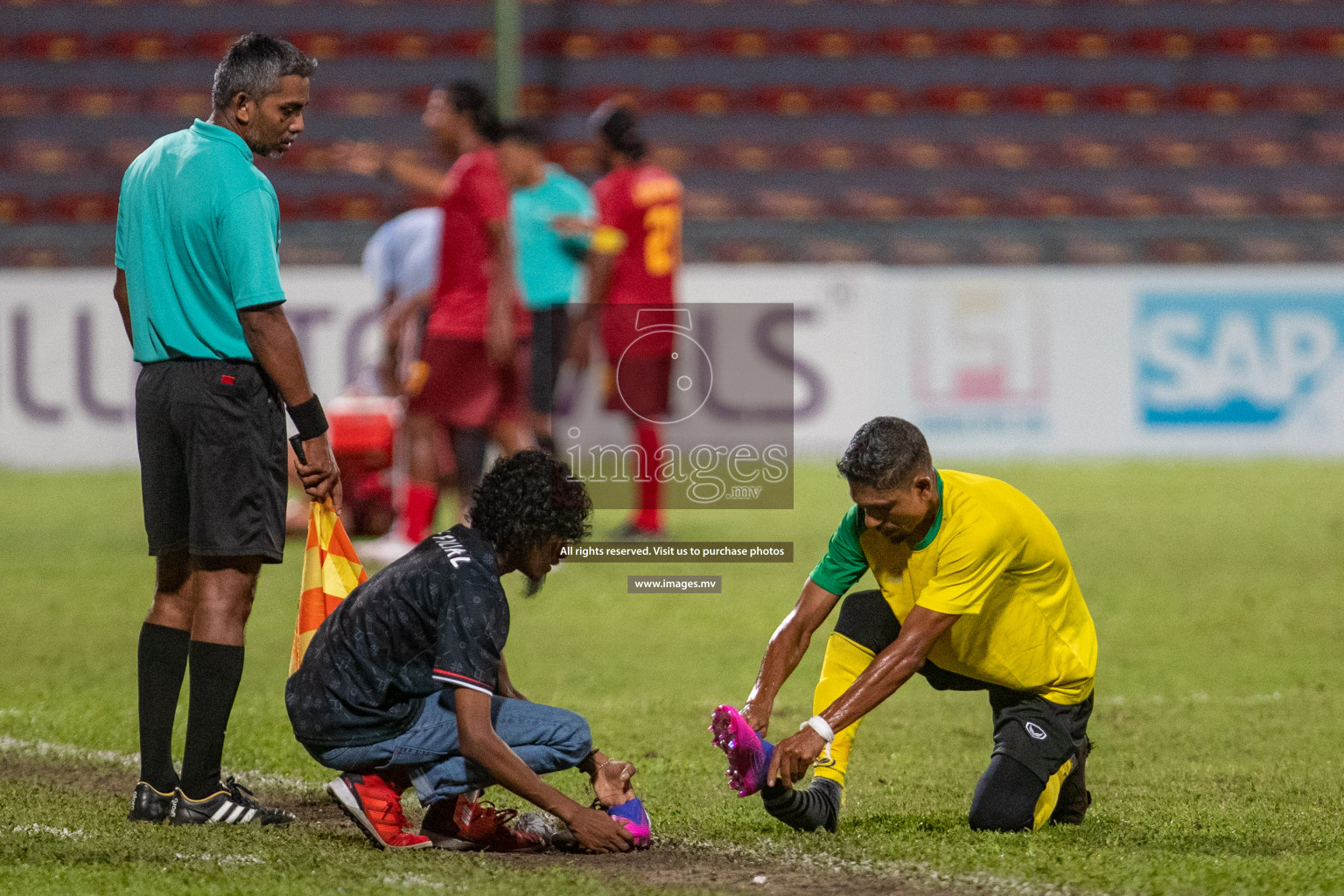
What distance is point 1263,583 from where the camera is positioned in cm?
724

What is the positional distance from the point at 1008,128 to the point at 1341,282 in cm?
370

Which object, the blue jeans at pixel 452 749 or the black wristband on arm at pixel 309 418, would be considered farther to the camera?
the black wristband on arm at pixel 309 418

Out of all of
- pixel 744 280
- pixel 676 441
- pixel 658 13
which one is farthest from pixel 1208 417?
pixel 658 13

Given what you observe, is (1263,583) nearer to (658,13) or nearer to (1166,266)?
(1166,266)

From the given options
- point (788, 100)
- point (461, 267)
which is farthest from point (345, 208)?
point (461, 267)

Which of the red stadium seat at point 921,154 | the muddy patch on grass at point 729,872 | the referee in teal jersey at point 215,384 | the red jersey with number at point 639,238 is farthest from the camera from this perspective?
the red stadium seat at point 921,154

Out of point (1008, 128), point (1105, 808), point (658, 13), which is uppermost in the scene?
point (658, 13)

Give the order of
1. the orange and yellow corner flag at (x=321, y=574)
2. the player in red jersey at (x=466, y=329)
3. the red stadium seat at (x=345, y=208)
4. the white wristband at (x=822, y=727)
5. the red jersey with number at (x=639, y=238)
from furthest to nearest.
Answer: the red stadium seat at (x=345, y=208) → the red jersey with number at (x=639, y=238) → the player in red jersey at (x=466, y=329) → the orange and yellow corner flag at (x=321, y=574) → the white wristband at (x=822, y=727)

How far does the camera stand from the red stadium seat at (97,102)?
13.9 meters

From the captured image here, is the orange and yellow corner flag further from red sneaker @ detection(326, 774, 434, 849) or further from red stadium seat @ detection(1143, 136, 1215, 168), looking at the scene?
red stadium seat @ detection(1143, 136, 1215, 168)

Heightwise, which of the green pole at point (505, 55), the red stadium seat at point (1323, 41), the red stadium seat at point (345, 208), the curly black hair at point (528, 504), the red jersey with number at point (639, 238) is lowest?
the curly black hair at point (528, 504)

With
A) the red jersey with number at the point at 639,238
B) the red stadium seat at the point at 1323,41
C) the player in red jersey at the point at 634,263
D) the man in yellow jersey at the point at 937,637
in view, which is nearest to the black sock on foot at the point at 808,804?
the man in yellow jersey at the point at 937,637

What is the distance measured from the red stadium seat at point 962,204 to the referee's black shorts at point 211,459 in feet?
34.5

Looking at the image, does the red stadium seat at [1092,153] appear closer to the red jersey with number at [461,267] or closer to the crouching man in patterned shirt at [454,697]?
the red jersey with number at [461,267]
